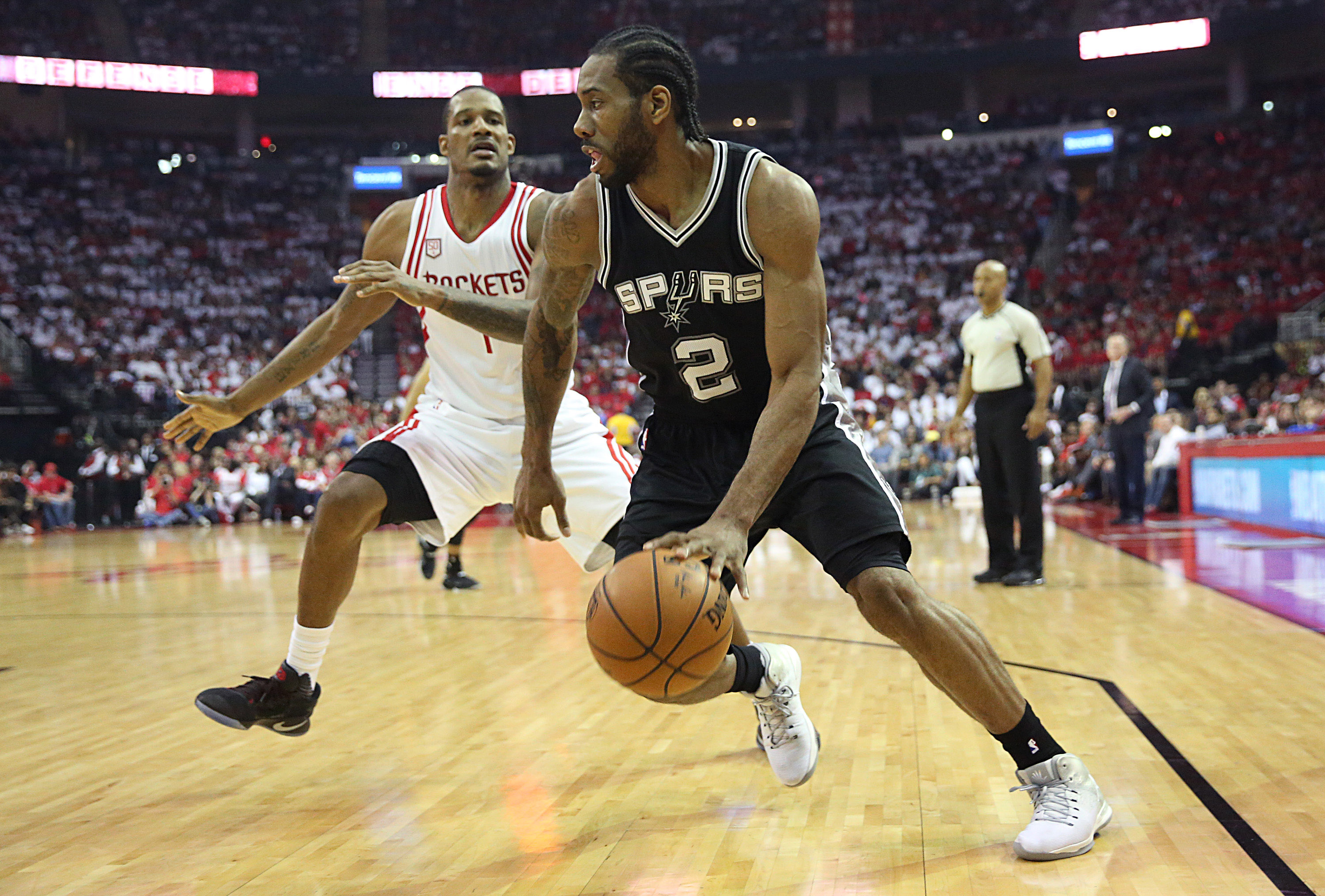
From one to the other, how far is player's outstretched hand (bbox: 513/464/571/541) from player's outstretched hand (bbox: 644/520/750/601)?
81cm

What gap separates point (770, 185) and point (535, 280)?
1108 mm

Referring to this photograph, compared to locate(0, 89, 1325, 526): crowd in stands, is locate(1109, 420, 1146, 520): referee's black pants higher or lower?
lower

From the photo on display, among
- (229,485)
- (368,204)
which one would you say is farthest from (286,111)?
(229,485)

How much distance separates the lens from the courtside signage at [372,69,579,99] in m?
29.5

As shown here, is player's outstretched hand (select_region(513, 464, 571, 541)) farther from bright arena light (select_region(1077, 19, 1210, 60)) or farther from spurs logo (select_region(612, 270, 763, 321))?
bright arena light (select_region(1077, 19, 1210, 60))

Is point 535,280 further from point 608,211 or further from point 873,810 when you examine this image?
point 873,810

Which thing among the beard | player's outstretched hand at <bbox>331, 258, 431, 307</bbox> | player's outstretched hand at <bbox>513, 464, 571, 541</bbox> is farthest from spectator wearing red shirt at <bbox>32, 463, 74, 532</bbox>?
the beard

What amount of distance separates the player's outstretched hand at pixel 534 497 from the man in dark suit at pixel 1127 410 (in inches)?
330

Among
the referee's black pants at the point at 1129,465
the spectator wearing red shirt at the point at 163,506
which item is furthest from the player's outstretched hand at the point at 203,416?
the spectator wearing red shirt at the point at 163,506

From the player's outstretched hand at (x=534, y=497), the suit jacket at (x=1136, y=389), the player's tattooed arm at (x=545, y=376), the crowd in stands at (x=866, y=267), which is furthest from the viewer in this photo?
the crowd in stands at (x=866, y=267)

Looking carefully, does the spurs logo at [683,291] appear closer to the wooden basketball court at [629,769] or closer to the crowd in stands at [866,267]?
the wooden basketball court at [629,769]

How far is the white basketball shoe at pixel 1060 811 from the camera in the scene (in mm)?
2406

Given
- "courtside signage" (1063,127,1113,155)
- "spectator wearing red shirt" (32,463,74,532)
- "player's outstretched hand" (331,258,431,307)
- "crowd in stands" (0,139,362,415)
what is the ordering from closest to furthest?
"player's outstretched hand" (331,258,431,307)
"spectator wearing red shirt" (32,463,74,532)
"crowd in stands" (0,139,362,415)
"courtside signage" (1063,127,1113,155)

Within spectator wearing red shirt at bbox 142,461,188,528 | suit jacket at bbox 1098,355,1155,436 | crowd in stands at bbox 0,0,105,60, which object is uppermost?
crowd in stands at bbox 0,0,105,60
